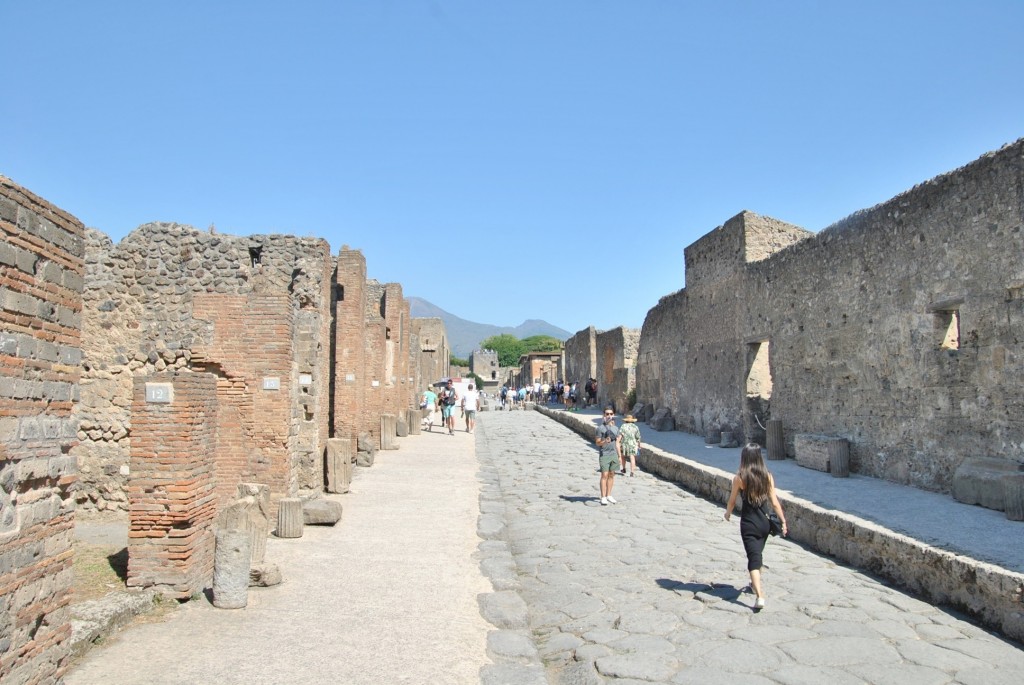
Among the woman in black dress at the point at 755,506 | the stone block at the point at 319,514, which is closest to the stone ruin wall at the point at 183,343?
the stone block at the point at 319,514

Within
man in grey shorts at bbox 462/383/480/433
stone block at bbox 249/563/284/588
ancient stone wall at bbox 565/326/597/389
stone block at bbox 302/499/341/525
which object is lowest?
stone block at bbox 249/563/284/588

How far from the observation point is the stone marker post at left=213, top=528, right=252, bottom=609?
528 centimetres

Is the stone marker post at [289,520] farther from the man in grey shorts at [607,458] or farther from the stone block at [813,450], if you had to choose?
the stone block at [813,450]

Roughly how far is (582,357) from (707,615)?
32.1 m

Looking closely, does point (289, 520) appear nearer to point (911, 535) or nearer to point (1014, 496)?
point (911, 535)

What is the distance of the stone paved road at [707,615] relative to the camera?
408 cm

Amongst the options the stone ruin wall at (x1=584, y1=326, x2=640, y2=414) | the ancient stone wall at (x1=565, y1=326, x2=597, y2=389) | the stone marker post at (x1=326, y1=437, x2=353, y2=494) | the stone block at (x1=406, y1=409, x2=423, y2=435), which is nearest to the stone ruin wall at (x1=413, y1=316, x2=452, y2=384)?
the ancient stone wall at (x1=565, y1=326, x2=597, y2=389)

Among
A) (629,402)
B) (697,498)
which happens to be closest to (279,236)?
(697,498)

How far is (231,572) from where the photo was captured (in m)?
5.28

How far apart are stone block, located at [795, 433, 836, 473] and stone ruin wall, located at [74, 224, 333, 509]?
806 centimetres

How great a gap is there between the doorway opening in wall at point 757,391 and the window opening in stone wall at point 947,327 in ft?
19.2

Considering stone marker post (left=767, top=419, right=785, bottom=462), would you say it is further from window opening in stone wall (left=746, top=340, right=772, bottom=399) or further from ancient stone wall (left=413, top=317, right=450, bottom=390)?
ancient stone wall (left=413, top=317, right=450, bottom=390)

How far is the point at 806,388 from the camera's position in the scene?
13.1 m

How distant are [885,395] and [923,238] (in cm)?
234
